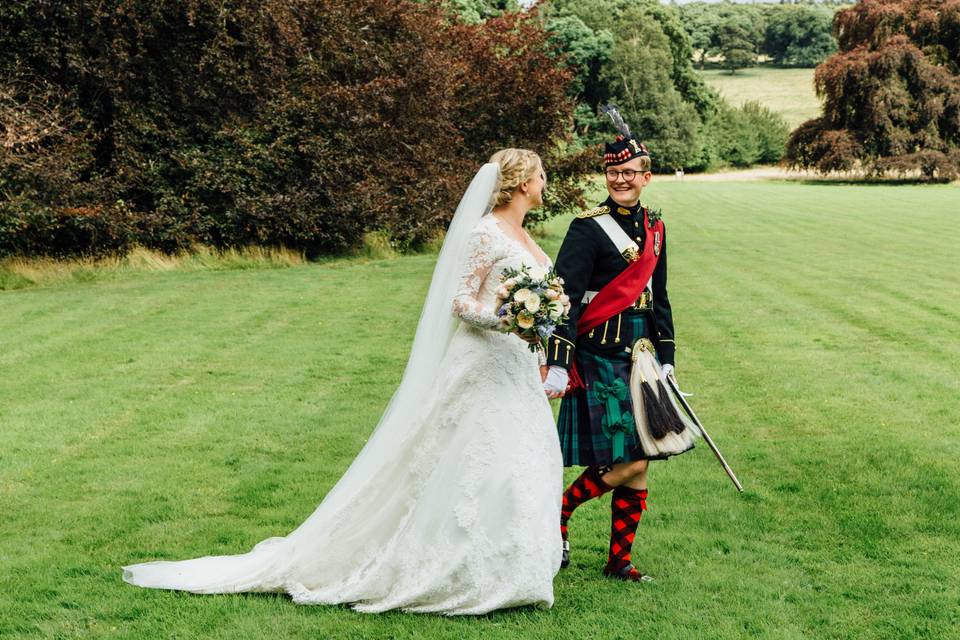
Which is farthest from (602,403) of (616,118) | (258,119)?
(258,119)

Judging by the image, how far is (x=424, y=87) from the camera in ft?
73.7

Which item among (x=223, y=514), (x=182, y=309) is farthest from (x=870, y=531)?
(x=182, y=309)

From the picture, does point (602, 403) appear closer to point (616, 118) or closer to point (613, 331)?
point (613, 331)

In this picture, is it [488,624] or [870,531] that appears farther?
[870,531]

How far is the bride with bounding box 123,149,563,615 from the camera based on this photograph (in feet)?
15.4

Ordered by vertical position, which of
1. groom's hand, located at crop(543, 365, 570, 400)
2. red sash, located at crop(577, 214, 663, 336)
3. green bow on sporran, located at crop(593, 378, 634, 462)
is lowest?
green bow on sporran, located at crop(593, 378, 634, 462)

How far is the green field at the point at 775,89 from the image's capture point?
10356 cm

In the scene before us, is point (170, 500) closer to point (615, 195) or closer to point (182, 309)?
point (615, 195)

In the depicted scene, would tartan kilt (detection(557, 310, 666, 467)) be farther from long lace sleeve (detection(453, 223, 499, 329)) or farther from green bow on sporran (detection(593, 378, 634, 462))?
long lace sleeve (detection(453, 223, 499, 329))

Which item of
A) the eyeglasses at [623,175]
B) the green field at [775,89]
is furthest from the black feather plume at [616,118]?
the green field at [775,89]

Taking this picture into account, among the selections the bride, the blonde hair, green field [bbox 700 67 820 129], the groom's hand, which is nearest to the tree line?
the bride

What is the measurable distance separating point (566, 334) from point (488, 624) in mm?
1402

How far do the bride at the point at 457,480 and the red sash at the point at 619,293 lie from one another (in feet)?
1.18

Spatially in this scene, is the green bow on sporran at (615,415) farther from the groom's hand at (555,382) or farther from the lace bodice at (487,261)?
the lace bodice at (487,261)
